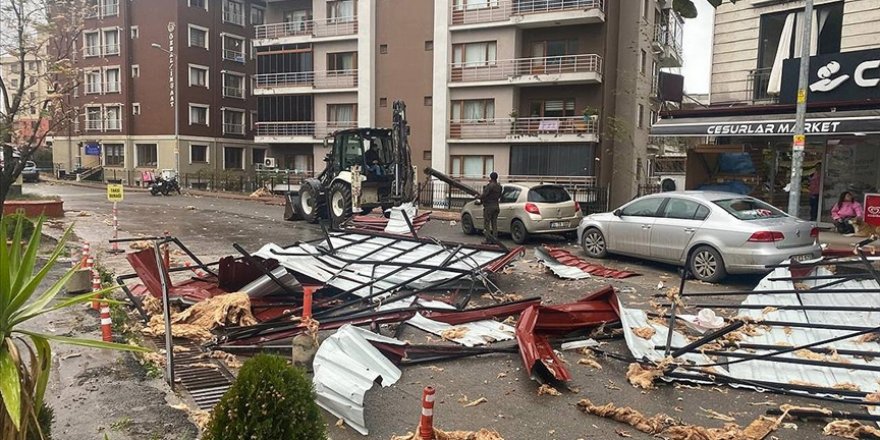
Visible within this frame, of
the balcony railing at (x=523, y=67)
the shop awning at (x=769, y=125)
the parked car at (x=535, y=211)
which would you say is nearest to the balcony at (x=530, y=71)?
the balcony railing at (x=523, y=67)

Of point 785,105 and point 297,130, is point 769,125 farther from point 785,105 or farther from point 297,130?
point 297,130

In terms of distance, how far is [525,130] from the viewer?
3091 centimetres

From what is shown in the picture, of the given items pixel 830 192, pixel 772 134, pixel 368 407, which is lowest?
pixel 368 407

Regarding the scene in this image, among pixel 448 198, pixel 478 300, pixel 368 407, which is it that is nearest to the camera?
pixel 368 407

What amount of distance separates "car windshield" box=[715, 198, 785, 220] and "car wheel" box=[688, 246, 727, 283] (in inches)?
Result: 31.4

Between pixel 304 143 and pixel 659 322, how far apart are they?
110 feet

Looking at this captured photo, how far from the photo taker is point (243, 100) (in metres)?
49.7

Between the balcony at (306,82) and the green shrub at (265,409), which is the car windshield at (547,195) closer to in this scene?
the green shrub at (265,409)

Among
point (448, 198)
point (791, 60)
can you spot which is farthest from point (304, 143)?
point (791, 60)

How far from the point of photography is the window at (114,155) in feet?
154

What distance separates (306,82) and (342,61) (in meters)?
2.93

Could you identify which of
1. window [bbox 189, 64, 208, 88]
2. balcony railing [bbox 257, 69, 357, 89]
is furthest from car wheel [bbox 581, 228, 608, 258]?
window [bbox 189, 64, 208, 88]

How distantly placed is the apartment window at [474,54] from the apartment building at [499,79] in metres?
0.05

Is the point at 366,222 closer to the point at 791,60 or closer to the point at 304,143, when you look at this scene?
the point at 791,60
